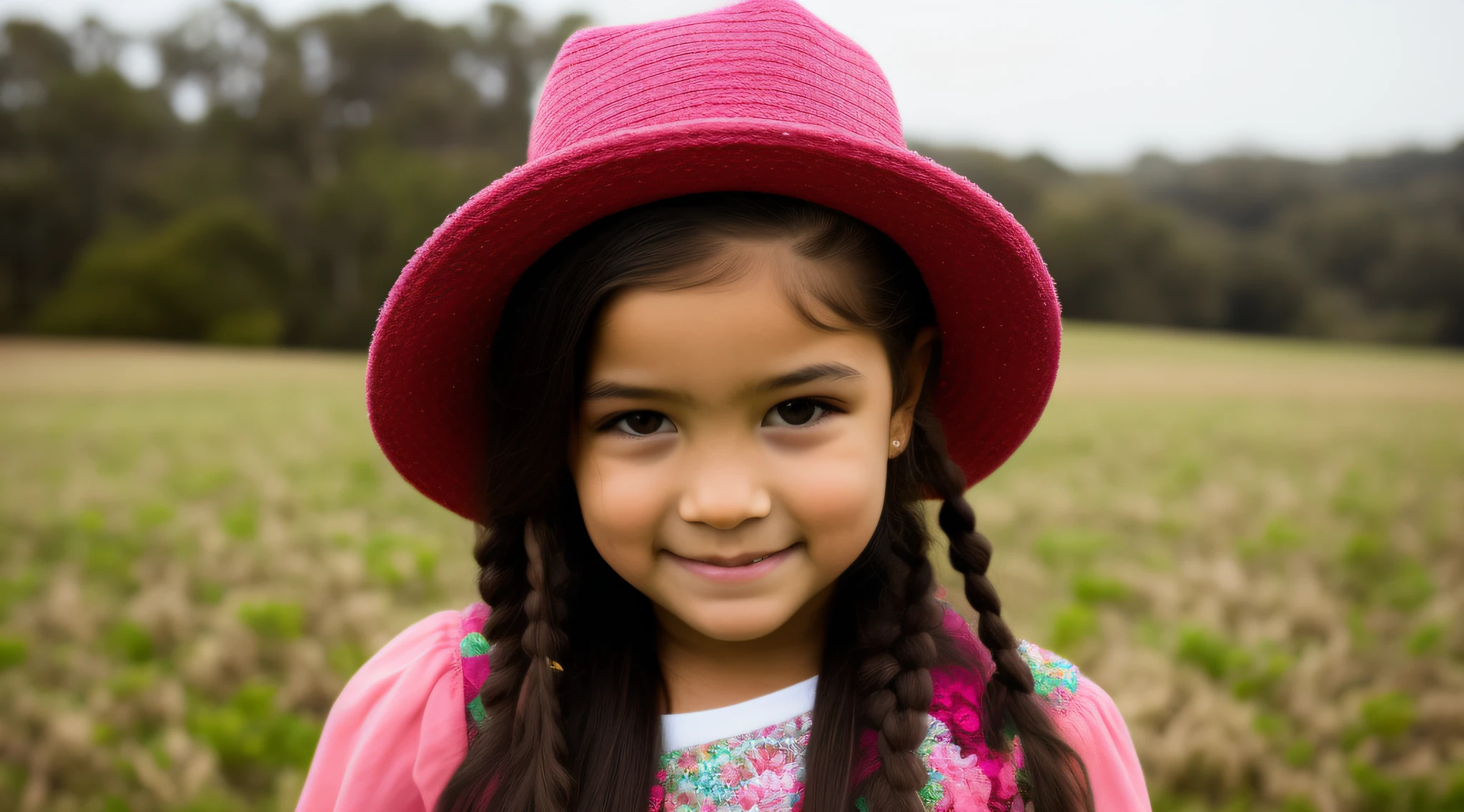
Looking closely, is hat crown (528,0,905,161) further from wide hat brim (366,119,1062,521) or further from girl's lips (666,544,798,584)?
girl's lips (666,544,798,584)

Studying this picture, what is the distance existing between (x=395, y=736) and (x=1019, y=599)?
8.41ft

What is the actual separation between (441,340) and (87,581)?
9.80ft

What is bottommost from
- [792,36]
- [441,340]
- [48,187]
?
[48,187]

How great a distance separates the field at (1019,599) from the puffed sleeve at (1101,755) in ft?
3.72

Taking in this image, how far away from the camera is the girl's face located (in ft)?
4.07

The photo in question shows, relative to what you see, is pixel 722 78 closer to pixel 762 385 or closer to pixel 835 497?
pixel 762 385

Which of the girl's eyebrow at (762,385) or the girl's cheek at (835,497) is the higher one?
the girl's eyebrow at (762,385)

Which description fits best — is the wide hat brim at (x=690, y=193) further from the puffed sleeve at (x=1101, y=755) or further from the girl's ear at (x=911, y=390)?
the puffed sleeve at (x=1101, y=755)

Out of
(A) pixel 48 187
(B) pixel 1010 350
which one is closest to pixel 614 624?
(B) pixel 1010 350

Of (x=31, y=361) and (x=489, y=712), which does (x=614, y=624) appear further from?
(x=31, y=361)

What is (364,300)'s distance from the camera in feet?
85.3

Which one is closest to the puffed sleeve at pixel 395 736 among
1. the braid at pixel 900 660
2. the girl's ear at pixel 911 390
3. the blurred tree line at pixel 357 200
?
the braid at pixel 900 660

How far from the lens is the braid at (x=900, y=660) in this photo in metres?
1.34

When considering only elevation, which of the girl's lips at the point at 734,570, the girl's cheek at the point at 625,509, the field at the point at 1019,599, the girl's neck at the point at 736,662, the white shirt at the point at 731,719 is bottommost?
the field at the point at 1019,599
